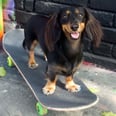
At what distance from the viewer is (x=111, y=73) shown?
4145 mm

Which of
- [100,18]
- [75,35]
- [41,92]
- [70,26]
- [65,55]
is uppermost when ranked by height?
[70,26]

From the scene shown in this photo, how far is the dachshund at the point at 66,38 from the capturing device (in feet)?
9.72

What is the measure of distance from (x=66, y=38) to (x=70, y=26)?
278 millimetres

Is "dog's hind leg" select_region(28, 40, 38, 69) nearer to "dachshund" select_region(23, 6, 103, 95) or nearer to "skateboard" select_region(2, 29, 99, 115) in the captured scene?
"skateboard" select_region(2, 29, 99, 115)

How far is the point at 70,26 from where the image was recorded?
2.89 m

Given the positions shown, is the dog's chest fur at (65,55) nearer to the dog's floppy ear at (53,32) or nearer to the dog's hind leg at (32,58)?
the dog's floppy ear at (53,32)

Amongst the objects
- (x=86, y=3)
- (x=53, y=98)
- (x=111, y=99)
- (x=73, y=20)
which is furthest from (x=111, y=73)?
(x=73, y=20)

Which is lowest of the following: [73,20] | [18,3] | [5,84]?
[5,84]

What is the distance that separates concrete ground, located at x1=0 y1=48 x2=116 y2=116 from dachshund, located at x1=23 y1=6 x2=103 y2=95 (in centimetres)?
26

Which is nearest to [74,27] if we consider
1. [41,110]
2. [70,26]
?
[70,26]

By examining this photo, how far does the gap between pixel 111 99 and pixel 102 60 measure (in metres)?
0.78

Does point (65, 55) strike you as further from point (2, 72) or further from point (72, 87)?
point (2, 72)

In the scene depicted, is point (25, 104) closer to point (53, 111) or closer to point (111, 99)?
point (53, 111)

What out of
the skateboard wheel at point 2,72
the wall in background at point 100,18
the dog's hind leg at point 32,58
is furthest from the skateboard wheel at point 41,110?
the wall in background at point 100,18
